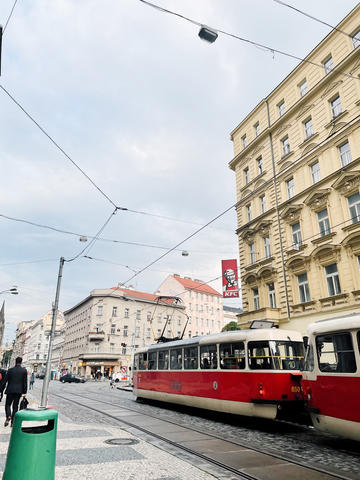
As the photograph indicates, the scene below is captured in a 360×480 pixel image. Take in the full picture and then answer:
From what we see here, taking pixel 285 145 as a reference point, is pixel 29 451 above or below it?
below

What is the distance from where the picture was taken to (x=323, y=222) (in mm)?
18031

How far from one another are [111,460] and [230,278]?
53.5ft

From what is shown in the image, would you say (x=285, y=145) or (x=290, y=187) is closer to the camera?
(x=290, y=187)

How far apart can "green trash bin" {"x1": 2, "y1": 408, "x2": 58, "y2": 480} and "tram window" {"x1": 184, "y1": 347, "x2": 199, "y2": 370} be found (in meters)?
9.29

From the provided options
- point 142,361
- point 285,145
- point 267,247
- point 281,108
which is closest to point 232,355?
point 142,361

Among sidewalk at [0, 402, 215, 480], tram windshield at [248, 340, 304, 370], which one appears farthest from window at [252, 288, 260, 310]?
sidewalk at [0, 402, 215, 480]

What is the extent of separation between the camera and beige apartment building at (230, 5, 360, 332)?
54.6 ft

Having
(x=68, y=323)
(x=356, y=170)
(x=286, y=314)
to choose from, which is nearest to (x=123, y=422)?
(x=286, y=314)

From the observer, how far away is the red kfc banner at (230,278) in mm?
20806

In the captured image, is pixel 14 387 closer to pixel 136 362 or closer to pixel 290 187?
pixel 136 362

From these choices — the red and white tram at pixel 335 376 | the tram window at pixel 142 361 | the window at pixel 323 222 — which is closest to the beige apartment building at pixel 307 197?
the window at pixel 323 222

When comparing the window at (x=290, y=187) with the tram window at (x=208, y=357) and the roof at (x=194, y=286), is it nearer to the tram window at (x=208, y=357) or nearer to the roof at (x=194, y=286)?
the tram window at (x=208, y=357)

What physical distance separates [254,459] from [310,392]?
2263 mm

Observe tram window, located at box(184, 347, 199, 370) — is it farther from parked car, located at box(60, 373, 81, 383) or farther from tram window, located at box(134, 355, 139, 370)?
parked car, located at box(60, 373, 81, 383)
